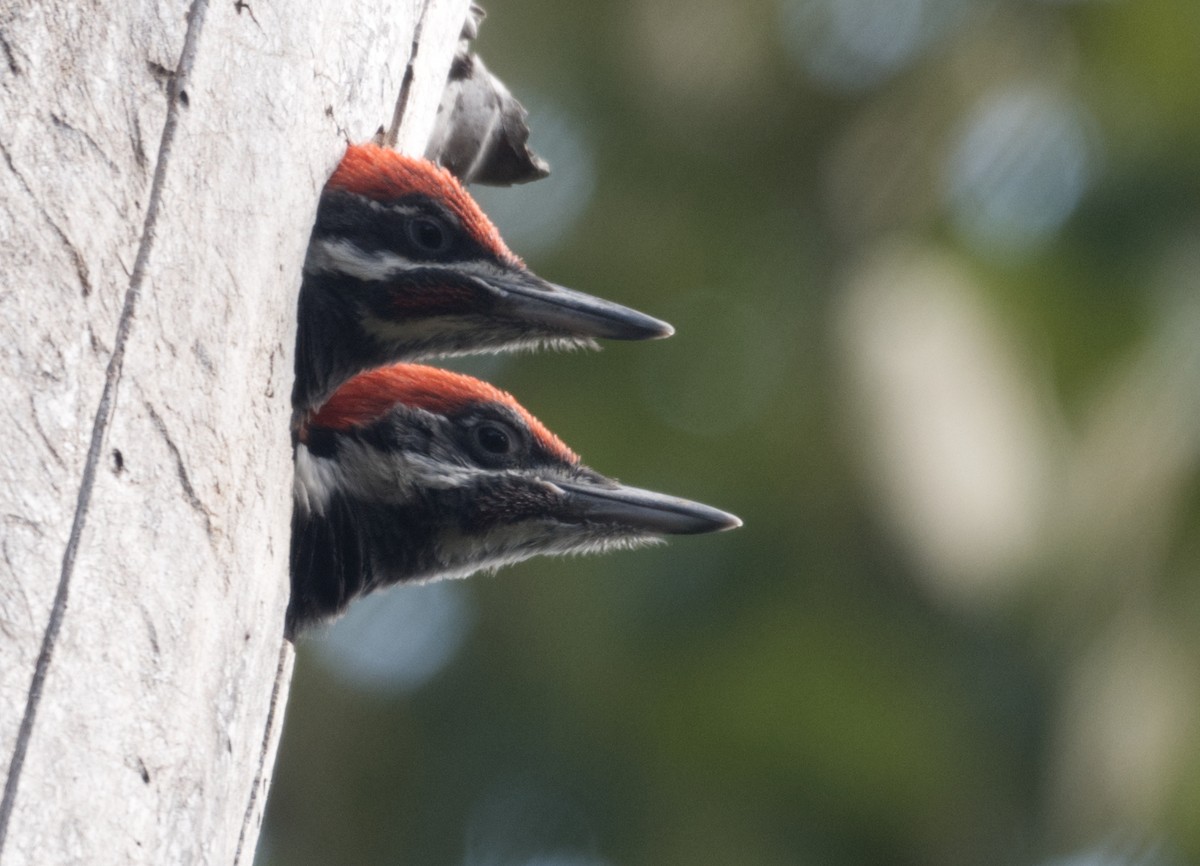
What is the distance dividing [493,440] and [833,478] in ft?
19.5

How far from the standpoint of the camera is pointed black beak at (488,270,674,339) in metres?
3.39

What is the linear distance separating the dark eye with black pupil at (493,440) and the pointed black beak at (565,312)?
0.98ft

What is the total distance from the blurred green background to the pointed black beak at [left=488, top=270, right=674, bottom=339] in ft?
16.1

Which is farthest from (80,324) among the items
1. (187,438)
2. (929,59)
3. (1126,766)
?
(929,59)

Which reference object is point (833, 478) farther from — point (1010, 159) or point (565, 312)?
point (565, 312)

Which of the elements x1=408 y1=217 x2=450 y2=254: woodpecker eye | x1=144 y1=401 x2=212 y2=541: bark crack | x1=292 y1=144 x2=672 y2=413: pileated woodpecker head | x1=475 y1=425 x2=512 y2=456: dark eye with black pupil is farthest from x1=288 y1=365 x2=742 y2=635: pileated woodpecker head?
x1=144 y1=401 x2=212 y2=541: bark crack

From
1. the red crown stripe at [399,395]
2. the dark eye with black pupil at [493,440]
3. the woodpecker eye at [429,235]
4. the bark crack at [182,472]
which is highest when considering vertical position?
the woodpecker eye at [429,235]

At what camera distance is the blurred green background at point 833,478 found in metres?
8.86

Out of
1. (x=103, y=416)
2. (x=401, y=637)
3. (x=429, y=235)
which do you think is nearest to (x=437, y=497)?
(x=429, y=235)

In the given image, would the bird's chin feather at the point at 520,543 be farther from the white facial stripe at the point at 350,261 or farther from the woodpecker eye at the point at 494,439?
the white facial stripe at the point at 350,261

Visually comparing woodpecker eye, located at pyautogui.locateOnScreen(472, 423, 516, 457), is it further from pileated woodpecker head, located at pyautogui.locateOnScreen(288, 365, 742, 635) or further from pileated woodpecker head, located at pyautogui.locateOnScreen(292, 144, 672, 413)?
pileated woodpecker head, located at pyautogui.locateOnScreen(292, 144, 672, 413)

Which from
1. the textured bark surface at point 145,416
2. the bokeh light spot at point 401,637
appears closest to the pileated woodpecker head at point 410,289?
the textured bark surface at point 145,416

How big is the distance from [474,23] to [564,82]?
6.89 meters

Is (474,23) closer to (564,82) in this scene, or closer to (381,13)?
(381,13)
